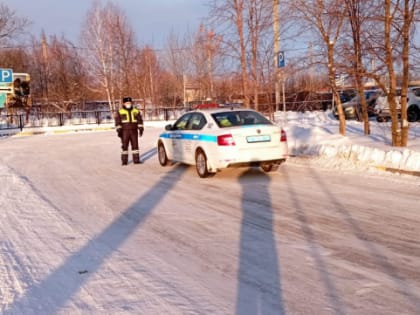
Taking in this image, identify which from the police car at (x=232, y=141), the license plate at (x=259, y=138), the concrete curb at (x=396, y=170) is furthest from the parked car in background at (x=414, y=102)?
the license plate at (x=259, y=138)

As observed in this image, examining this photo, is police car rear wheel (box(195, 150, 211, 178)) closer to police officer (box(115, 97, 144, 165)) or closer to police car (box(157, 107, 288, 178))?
police car (box(157, 107, 288, 178))

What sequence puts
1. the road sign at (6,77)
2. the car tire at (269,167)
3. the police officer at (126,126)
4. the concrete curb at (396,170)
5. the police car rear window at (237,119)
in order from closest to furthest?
the concrete curb at (396,170)
the police car rear window at (237,119)
the car tire at (269,167)
the police officer at (126,126)
the road sign at (6,77)

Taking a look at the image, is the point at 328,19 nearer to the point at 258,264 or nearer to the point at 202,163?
the point at 202,163

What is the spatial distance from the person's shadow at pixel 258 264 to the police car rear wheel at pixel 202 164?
2378 mm

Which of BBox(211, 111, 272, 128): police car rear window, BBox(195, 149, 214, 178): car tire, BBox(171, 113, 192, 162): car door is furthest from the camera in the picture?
BBox(171, 113, 192, 162): car door

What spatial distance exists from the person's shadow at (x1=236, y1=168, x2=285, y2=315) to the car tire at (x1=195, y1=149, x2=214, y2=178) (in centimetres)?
238

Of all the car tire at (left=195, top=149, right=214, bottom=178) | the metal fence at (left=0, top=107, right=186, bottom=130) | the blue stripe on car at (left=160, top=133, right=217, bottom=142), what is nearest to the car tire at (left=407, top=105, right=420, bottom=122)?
the blue stripe on car at (left=160, top=133, right=217, bottom=142)

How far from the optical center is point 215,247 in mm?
5406

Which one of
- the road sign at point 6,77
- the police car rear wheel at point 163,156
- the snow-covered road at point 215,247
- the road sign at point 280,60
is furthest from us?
the road sign at point 6,77

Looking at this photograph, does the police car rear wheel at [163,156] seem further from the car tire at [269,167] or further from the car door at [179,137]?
the car tire at [269,167]

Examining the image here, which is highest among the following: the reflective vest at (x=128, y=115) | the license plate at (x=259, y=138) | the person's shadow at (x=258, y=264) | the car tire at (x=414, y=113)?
the reflective vest at (x=128, y=115)

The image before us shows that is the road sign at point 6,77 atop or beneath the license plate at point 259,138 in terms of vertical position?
atop

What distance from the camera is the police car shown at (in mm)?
9617

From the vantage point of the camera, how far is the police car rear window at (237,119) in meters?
10.1
